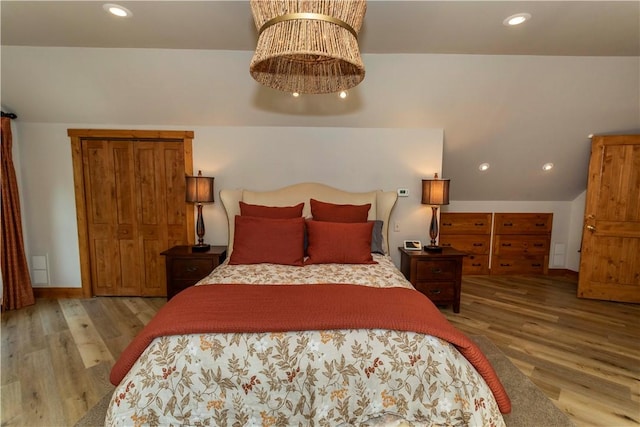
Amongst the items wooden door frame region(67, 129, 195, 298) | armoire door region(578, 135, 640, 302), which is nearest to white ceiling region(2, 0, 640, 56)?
wooden door frame region(67, 129, 195, 298)

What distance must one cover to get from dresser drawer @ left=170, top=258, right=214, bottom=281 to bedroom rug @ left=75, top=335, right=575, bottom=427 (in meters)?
1.24

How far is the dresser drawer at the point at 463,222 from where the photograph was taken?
459 cm

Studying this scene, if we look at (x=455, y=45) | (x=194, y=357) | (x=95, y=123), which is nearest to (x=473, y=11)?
(x=455, y=45)

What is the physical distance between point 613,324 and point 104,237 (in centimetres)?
555

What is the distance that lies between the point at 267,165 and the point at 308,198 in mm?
620

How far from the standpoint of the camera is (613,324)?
3.08 m

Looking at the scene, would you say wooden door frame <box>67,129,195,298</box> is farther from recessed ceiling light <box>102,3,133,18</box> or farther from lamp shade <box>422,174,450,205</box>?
lamp shade <box>422,174,450,205</box>

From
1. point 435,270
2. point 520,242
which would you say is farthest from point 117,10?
point 520,242

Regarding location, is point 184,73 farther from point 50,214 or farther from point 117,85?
point 50,214

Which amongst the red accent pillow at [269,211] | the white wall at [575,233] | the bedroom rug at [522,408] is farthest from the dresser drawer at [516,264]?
the red accent pillow at [269,211]

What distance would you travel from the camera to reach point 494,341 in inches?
109

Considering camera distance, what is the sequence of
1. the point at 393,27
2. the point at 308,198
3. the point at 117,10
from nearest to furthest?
the point at 117,10 → the point at 393,27 → the point at 308,198

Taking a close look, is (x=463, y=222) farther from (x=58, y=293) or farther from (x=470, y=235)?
(x=58, y=293)

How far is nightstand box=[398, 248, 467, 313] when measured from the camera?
3.23m
